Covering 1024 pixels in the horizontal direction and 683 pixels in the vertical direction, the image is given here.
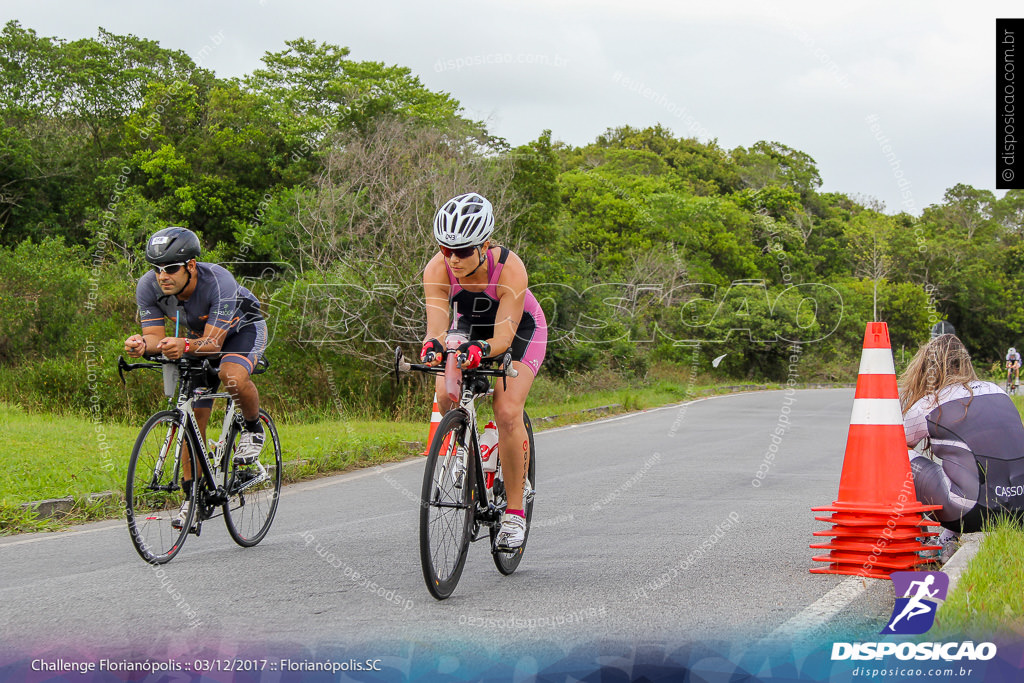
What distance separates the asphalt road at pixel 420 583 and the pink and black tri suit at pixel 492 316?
1313mm

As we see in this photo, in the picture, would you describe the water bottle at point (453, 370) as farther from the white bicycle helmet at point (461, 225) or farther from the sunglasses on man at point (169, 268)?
the sunglasses on man at point (169, 268)

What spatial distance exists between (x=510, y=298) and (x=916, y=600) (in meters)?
2.54

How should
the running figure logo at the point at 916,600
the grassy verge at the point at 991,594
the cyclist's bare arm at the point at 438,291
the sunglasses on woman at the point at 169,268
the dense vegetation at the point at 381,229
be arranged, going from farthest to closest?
the dense vegetation at the point at 381,229, the sunglasses on woman at the point at 169,268, the cyclist's bare arm at the point at 438,291, the running figure logo at the point at 916,600, the grassy verge at the point at 991,594

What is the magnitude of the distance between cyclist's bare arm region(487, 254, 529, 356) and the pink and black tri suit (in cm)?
5

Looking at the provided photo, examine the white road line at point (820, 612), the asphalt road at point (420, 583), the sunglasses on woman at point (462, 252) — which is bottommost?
the asphalt road at point (420, 583)

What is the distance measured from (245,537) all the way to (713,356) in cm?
4172

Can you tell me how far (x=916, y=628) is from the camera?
4.04 metres

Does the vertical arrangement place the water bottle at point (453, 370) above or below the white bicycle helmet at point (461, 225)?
below

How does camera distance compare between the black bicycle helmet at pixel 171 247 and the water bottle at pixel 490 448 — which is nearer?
the water bottle at pixel 490 448

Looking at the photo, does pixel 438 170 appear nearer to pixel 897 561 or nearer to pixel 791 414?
pixel 791 414

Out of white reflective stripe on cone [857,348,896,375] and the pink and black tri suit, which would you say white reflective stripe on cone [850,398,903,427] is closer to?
white reflective stripe on cone [857,348,896,375]

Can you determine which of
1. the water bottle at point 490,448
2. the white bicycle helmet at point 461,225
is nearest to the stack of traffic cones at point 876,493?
the water bottle at point 490,448

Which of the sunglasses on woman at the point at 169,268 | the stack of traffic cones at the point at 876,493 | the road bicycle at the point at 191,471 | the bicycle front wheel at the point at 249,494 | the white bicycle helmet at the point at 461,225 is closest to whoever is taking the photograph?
the white bicycle helmet at the point at 461,225

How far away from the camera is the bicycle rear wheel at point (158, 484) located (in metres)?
5.50
